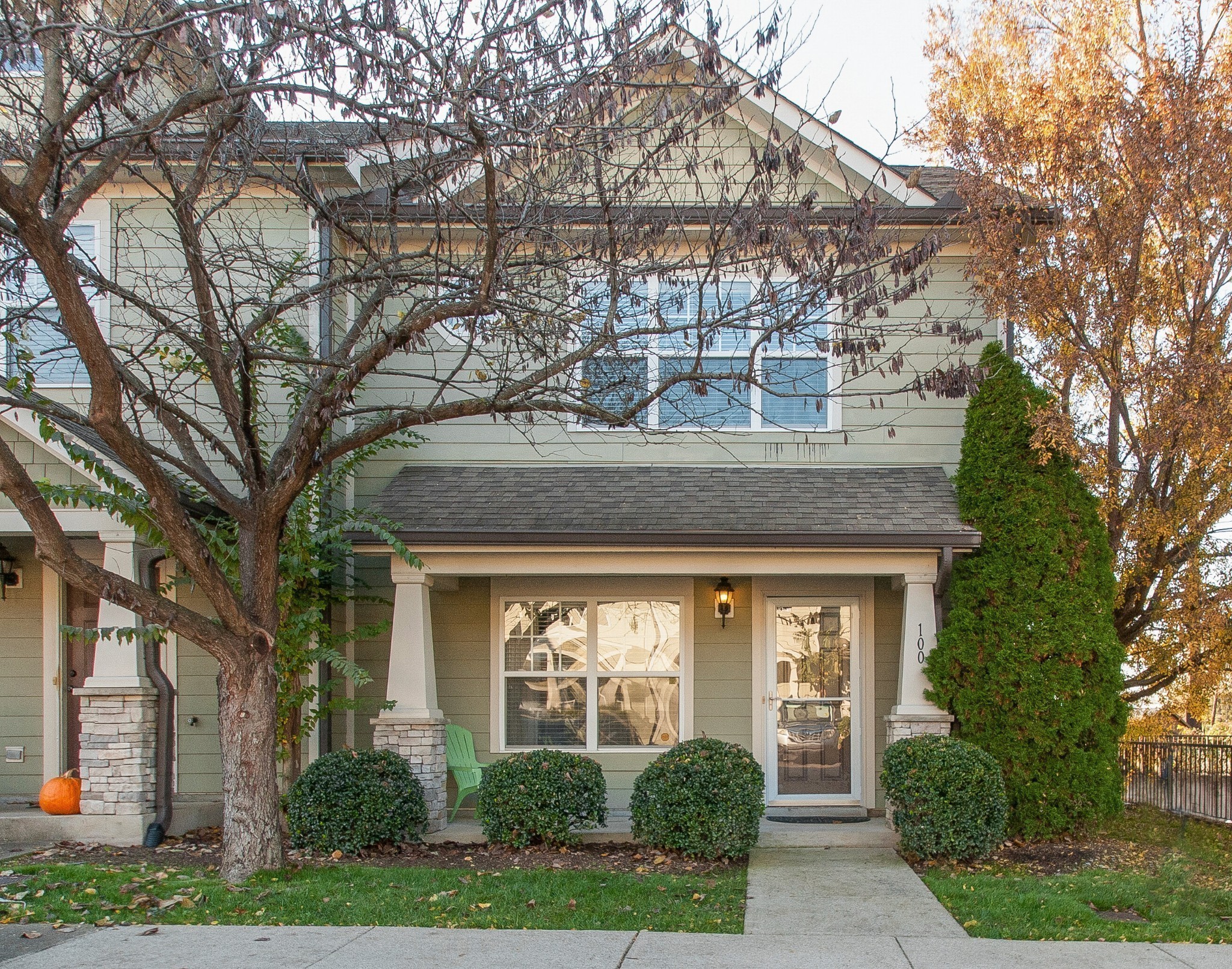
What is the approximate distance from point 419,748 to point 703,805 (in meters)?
2.62

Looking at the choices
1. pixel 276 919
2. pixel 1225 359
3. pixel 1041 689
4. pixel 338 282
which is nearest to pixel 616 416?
pixel 338 282

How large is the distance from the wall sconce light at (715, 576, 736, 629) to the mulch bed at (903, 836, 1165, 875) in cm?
289

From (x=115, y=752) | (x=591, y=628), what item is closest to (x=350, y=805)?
(x=115, y=752)

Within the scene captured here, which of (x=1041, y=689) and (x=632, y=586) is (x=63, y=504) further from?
(x=1041, y=689)

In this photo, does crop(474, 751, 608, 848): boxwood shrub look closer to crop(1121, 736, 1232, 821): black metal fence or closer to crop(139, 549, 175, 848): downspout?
crop(139, 549, 175, 848): downspout

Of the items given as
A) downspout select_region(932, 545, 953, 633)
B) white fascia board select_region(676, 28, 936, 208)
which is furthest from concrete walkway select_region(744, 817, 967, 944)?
white fascia board select_region(676, 28, 936, 208)

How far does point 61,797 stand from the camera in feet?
29.2

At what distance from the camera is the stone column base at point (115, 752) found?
28.8 feet

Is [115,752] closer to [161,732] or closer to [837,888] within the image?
[161,732]

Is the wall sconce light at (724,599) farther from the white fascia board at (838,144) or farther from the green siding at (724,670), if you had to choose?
the white fascia board at (838,144)

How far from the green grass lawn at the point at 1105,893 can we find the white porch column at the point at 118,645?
6557 mm

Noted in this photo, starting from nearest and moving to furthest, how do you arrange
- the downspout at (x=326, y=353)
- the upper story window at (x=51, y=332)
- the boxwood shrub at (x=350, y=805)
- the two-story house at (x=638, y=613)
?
1. the boxwood shrub at (x=350, y=805)
2. the downspout at (x=326, y=353)
3. the upper story window at (x=51, y=332)
4. the two-story house at (x=638, y=613)

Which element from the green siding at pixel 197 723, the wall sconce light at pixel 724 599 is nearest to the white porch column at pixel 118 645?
the green siding at pixel 197 723

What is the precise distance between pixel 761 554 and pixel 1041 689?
2.49m
